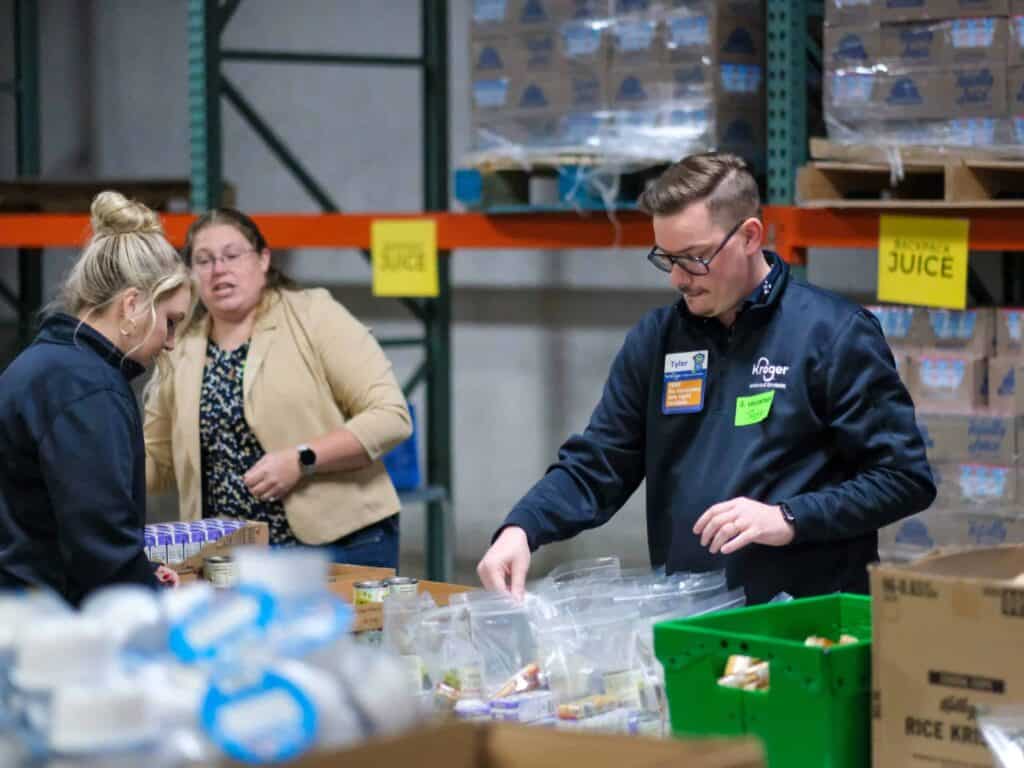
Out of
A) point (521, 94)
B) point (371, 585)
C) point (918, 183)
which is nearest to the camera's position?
point (371, 585)

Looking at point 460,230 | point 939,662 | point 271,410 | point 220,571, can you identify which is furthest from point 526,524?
point 460,230

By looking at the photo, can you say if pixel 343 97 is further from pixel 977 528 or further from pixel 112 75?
pixel 977 528

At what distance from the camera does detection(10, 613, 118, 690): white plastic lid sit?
1352mm

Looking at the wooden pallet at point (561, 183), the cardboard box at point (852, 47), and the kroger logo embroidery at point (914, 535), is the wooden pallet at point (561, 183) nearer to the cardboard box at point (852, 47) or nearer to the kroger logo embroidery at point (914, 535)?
the cardboard box at point (852, 47)

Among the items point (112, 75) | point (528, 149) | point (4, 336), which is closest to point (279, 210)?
point (112, 75)

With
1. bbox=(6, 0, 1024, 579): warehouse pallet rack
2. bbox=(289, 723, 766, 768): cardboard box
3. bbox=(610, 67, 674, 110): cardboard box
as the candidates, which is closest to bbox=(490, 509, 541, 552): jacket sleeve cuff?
bbox=(289, 723, 766, 768): cardboard box

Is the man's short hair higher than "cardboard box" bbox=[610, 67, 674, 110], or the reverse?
"cardboard box" bbox=[610, 67, 674, 110]

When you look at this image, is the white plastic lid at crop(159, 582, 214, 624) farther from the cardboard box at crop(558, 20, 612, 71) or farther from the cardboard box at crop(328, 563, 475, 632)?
the cardboard box at crop(558, 20, 612, 71)

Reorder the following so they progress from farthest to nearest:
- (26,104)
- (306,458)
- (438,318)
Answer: (26,104), (438,318), (306,458)

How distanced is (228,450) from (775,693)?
2396 mm

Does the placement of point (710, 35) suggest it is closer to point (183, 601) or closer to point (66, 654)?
point (183, 601)

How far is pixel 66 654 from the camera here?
135cm

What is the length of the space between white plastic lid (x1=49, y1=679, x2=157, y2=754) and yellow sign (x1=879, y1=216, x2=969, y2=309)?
335cm

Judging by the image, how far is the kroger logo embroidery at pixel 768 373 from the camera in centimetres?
306
